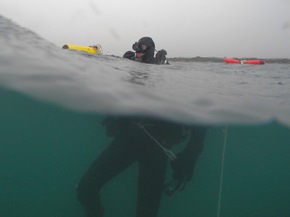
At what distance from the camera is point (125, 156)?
4723 millimetres

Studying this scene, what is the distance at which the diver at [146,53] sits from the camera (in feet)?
25.8

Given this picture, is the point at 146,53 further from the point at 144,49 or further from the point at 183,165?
the point at 183,165

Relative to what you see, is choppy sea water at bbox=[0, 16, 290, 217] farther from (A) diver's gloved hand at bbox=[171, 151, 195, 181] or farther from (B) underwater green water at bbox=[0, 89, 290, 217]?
(A) diver's gloved hand at bbox=[171, 151, 195, 181]

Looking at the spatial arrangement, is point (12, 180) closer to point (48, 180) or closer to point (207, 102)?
point (48, 180)

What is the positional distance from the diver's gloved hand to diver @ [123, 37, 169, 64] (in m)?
4.61

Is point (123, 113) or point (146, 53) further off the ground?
point (146, 53)

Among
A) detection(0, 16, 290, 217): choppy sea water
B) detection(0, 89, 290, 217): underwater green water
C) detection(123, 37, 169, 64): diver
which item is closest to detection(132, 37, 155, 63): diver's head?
detection(123, 37, 169, 64): diver

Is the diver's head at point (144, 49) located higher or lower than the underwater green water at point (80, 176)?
higher

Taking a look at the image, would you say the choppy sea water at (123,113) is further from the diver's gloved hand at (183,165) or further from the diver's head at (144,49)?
the diver's gloved hand at (183,165)

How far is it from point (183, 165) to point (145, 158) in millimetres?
763

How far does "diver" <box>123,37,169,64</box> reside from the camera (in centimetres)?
785

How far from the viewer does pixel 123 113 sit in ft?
13.0

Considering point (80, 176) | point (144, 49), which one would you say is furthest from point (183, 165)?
point (80, 176)

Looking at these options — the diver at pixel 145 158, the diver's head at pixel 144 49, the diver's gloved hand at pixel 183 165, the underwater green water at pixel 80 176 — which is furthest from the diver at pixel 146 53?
the underwater green water at pixel 80 176
